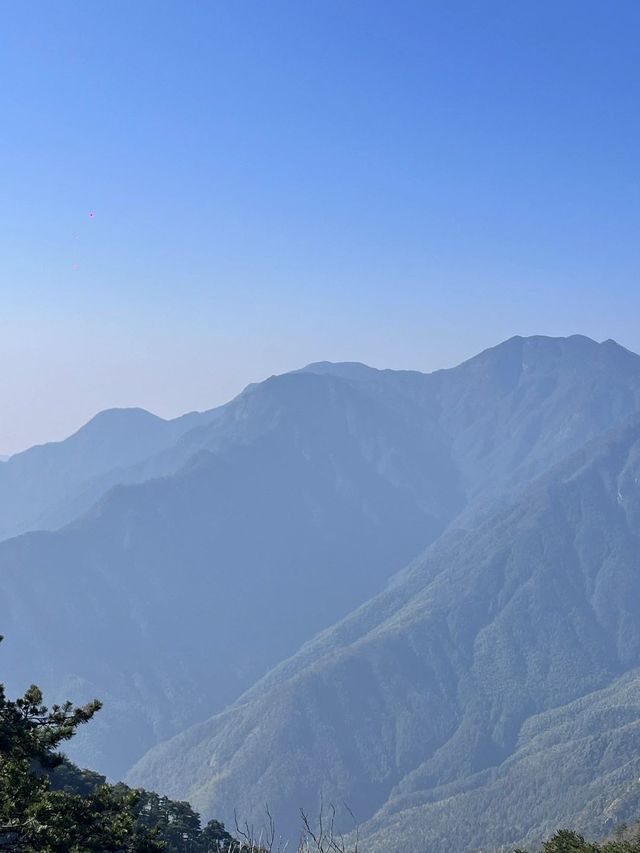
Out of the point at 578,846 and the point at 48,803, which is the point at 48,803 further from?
the point at 578,846

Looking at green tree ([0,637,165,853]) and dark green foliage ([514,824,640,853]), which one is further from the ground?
green tree ([0,637,165,853])

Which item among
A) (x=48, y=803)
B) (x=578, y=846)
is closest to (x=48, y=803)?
(x=48, y=803)

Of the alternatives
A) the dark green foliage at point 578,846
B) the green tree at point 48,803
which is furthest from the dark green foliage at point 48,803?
the dark green foliage at point 578,846

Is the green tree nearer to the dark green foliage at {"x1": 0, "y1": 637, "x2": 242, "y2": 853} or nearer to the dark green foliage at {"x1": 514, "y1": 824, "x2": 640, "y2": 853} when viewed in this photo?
the dark green foliage at {"x1": 0, "y1": 637, "x2": 242, "y2": 853}

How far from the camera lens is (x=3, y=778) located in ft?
79.6

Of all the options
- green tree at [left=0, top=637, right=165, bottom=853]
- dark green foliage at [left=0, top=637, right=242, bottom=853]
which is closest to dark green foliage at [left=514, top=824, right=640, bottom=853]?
dark green foliage at [left=0, top=637, right=242, bottom=853]

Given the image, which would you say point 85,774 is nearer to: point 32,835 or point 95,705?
point 95,705

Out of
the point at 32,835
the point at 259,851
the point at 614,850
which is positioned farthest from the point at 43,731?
the point at 614,850

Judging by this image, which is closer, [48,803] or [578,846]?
[48,803]

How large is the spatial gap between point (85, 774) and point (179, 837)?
77.9 feet

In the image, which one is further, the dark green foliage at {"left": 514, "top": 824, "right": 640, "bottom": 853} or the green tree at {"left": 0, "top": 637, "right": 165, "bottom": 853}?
the dark green foliage at {"left": 514, "top": 824, "right": 640, "bottom": 853}

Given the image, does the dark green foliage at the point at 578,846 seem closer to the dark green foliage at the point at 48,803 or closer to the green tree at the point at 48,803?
the dark green foliage at the point at 48,803

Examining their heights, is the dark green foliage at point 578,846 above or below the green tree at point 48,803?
below

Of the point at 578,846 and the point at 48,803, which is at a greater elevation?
the point at 48,803
